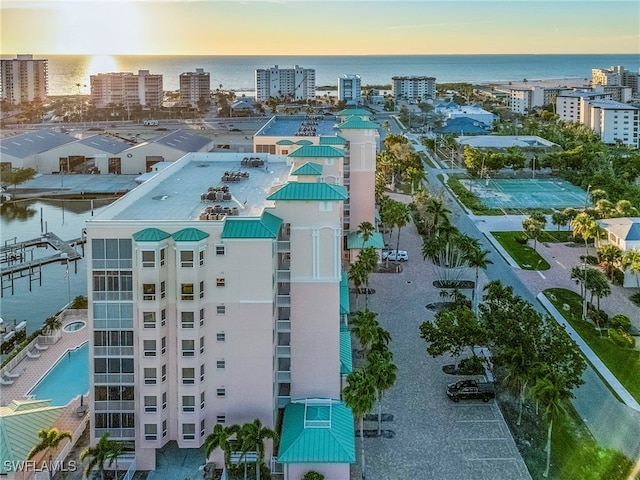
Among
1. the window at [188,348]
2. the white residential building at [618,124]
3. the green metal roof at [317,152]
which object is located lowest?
the window at [188,348]

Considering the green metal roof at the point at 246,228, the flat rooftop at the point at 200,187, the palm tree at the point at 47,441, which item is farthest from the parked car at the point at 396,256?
the palm tree at the point at 47,441

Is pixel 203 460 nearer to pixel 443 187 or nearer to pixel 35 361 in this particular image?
pixel 35 361

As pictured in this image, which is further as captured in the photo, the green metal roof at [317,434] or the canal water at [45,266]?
the canal water at [45,266]

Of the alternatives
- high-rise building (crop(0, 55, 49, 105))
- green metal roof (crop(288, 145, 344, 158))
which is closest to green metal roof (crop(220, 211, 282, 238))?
green metal roof (crop(288, 145, 344, 158))

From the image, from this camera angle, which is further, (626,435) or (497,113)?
(497,113)

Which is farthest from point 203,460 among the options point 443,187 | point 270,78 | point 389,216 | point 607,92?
point 270,78

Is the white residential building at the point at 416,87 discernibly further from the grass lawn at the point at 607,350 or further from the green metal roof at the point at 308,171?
the green metal roof at the point at 308,171

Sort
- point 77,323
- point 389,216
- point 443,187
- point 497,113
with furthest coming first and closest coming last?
1. point 497,113
2. point 443,187
3. point 389,216
4. point 77,323

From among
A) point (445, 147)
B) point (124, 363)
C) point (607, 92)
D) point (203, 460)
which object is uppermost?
point (607, 92)
